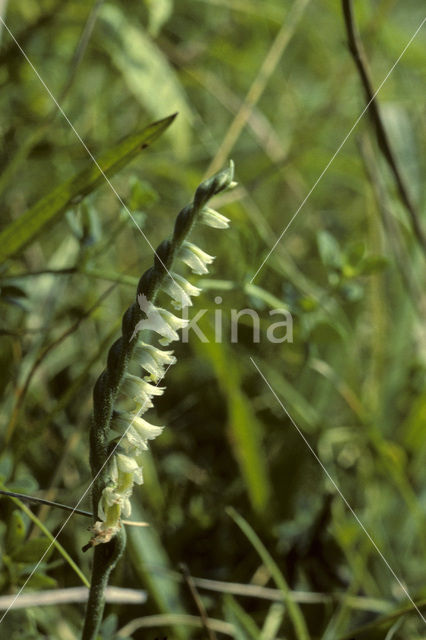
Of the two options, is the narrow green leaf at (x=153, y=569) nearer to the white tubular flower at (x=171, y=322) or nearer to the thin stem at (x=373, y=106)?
the white tubular flower at (x=171, y=322)

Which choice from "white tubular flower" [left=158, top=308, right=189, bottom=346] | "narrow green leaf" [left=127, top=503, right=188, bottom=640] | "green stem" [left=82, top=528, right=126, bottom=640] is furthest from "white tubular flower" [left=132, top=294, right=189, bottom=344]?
"narrow green leaf" [left=127, top=503, right=188, bottom=640]

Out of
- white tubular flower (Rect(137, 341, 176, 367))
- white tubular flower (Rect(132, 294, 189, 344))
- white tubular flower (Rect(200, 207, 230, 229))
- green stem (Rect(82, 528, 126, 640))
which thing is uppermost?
white tubular flower (Rect(200, 207, 230, 229))

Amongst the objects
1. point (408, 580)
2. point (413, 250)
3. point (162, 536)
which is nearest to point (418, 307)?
point (413, 250)

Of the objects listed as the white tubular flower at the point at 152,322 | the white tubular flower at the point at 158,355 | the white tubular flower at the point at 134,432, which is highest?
the white tubular flower at the point at 152,322

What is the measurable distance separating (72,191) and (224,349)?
265 mm

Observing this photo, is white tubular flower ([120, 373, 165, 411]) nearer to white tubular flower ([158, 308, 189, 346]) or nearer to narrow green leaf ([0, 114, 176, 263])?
white tubular flower ([158, 308, 189, 346])

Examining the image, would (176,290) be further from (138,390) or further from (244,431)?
(244,431)

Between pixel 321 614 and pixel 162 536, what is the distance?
0.63 feet

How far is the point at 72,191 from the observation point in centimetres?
59

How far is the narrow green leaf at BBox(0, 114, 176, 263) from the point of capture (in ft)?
1.86

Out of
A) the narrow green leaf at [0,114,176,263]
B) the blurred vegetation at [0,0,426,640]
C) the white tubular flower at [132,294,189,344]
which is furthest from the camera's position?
the blurred vegetation at [0,0,426,640]

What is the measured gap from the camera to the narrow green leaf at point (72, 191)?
22.3 inches

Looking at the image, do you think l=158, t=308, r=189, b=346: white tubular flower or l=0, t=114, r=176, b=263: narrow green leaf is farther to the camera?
l=0, t=114, r=176, b=263: narrow green leaf

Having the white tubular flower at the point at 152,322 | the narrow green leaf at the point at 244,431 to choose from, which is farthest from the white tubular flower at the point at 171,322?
the narrow green leaf at the point at 244,431
